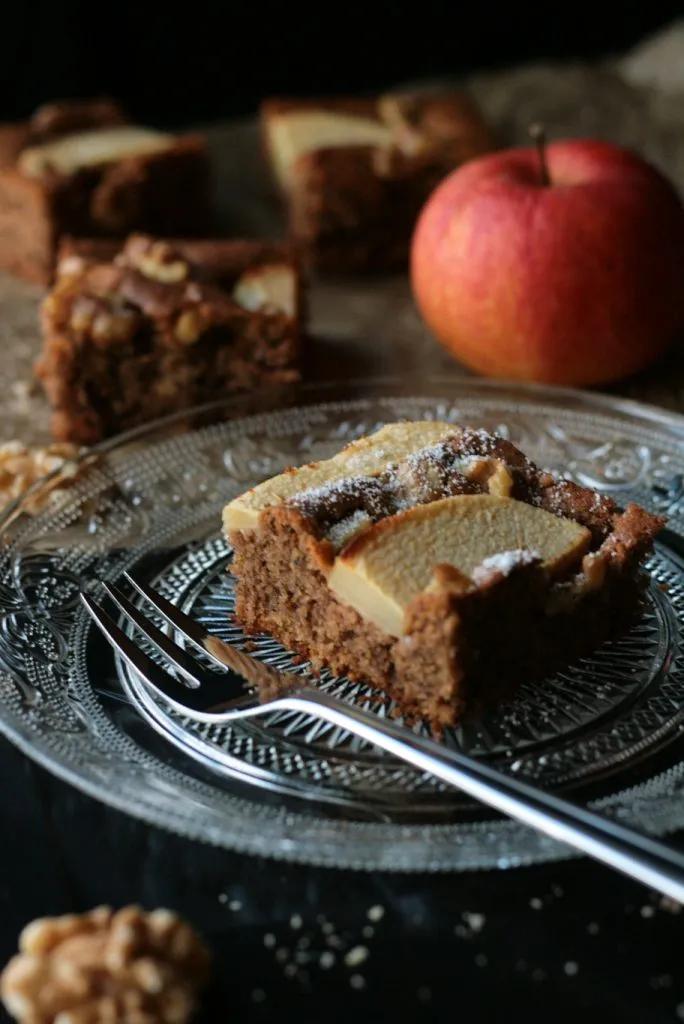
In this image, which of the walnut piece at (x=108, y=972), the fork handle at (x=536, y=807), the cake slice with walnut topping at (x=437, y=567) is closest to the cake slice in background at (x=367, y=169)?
the cake slice with walnut topping at (x=437, y=567)

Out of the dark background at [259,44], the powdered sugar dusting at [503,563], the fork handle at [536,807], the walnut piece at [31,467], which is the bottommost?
the walnut piece at [31,467]

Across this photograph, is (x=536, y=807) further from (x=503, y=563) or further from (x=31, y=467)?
(x=31, y=467)

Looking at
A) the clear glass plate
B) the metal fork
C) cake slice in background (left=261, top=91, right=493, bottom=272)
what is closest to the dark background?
cake slice in background (left=261, top=91, right=493, bottom=272)

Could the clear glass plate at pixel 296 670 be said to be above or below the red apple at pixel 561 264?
below

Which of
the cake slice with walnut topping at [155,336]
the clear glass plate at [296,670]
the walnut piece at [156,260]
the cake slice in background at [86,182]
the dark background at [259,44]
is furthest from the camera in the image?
the dark background at [259,44]

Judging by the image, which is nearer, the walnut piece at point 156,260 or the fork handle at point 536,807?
the fork handle at point 536,807

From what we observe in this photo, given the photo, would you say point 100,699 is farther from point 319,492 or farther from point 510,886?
point 510,886

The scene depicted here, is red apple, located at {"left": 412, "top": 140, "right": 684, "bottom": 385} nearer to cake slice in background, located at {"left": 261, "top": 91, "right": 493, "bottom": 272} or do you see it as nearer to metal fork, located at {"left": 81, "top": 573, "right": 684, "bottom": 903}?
cake slice in background, located at {"left": 261, "top": 91, "right": 493, "bottom": 272}

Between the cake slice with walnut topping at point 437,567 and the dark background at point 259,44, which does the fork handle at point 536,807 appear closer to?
the cake slice with walnut topping at point 437,567
